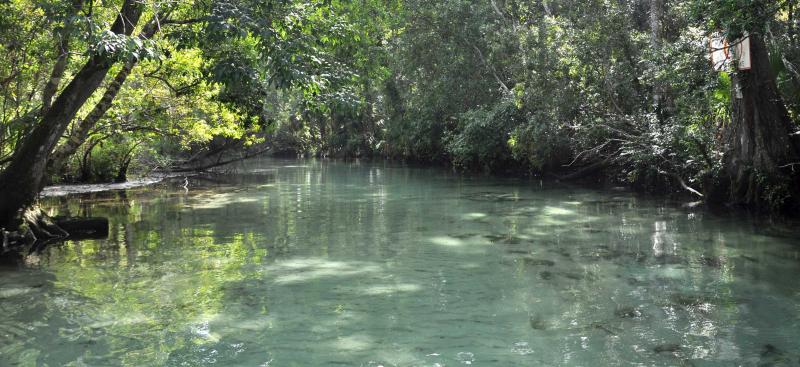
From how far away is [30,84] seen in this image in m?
14.1

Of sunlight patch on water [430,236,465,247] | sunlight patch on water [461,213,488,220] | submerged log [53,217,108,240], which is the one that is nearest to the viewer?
sunlight patch on water [430,236,465,247]

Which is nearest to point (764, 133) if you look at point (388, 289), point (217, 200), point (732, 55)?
point (732, 55)

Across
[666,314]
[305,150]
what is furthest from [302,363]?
[305,150]

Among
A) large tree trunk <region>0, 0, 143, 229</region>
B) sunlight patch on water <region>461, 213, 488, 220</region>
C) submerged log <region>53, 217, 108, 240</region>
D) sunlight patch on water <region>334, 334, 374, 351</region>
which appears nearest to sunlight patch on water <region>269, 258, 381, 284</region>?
sunlight patch on water <region>334, 334, 374, 351</region>

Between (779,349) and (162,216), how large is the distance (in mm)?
13509

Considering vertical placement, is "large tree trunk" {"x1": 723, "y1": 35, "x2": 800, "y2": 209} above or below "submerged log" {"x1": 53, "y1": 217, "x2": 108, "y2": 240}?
above

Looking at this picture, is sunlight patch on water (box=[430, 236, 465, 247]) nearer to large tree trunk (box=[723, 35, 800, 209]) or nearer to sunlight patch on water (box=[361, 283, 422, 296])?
sunlight patch on water (box=[361, 283, 422, 296])

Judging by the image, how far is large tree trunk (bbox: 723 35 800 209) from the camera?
1311cm

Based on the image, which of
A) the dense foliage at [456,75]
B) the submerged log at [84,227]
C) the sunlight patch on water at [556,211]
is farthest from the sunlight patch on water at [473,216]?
the submerged log at [84,227]

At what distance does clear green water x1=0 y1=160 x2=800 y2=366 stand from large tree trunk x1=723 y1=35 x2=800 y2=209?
4.22 ft

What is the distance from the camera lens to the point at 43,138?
10883 mm

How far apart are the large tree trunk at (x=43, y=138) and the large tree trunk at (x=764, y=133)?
11.6 meters

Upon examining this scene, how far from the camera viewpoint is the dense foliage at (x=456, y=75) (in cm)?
1036

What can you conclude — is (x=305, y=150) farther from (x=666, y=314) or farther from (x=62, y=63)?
(x=666, y=314)
